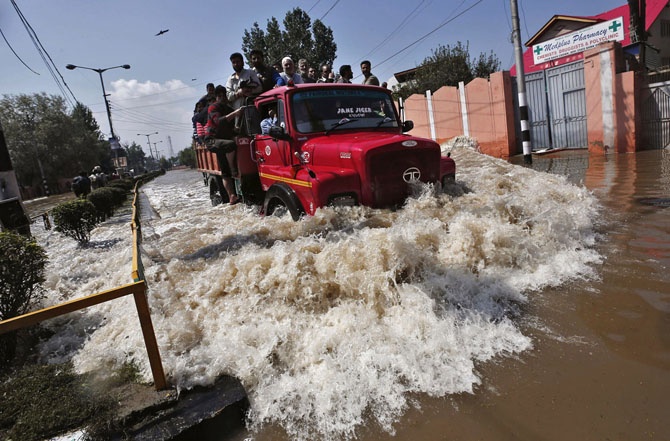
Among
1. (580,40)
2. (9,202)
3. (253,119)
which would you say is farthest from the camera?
(580,40)

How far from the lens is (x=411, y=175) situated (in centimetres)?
440

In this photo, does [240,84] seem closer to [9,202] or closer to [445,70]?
[9,202]

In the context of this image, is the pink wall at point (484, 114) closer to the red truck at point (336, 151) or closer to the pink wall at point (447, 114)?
the pink wall at point (447, 114)

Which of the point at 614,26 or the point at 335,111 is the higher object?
the point at 614,26

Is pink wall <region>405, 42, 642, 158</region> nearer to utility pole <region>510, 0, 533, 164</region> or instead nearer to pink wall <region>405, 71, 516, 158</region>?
pink wall <region>405, 71, 516, 158</region>

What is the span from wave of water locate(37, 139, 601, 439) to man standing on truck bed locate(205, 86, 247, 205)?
78.0 inches

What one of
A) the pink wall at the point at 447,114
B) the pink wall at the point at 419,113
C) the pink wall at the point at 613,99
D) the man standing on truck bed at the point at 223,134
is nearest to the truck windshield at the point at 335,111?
the man standing on truck bed at the point at 223,134

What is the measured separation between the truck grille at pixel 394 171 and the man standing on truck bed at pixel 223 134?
322 cm

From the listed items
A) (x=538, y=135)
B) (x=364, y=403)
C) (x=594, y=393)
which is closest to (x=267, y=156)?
(x=364, y=403)

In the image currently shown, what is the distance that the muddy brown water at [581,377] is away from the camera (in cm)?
201

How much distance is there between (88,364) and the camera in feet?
9.71

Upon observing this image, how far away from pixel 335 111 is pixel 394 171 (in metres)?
1.34

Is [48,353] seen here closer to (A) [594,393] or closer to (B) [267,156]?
(B) [267,156]

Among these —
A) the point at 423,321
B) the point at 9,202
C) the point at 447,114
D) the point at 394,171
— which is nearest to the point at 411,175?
the point at 394,171
